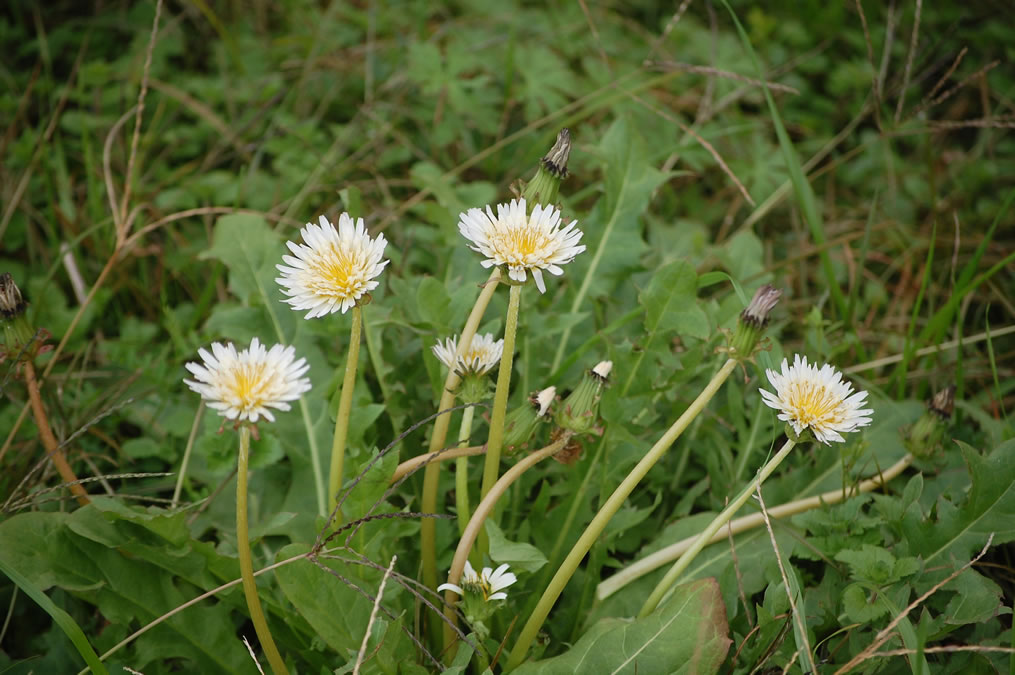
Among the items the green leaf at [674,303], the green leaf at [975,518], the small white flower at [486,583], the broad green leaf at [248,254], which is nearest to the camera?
the small white flower at [486,583]

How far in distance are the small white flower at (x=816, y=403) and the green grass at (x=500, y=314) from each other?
345mm

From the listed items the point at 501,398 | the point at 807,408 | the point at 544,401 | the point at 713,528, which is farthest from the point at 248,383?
the point at 807,408

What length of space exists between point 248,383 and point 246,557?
36cm

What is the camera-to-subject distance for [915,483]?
5.91ft

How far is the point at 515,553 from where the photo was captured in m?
1.61

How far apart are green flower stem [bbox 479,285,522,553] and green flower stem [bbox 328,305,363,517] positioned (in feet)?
0.93

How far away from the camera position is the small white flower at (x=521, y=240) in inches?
58.1

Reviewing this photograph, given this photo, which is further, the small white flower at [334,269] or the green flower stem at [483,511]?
the green flower stem at [483,511]

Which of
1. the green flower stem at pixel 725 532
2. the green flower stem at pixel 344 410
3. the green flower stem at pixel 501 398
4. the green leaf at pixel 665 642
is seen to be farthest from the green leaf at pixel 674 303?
the green flower stem at pixel 344 410

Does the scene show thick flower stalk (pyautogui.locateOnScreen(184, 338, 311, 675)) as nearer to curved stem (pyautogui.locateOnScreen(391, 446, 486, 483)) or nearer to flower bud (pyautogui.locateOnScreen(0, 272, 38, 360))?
curved stem (pyautogui.locateOnScreen(391, 446, 486, 483))

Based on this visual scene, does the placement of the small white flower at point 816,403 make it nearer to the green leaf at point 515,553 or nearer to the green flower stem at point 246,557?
the green leaf at point 515,553

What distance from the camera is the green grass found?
176 centimetres

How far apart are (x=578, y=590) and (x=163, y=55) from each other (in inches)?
119

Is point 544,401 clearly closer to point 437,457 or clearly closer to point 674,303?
point 437,457
